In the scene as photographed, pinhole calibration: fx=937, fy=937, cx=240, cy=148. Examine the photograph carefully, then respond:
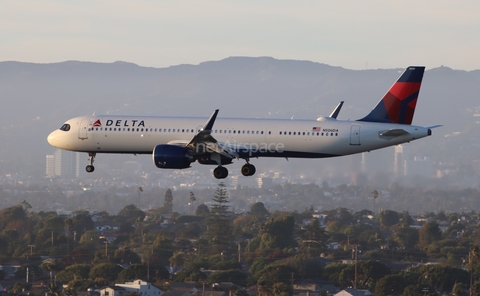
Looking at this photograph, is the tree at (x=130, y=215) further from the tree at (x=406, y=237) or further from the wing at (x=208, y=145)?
the wing at (x=208, y=145)

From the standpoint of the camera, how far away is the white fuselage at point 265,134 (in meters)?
63.5

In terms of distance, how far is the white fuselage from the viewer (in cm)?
6350

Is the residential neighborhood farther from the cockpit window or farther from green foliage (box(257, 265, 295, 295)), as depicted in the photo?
the cockpit window

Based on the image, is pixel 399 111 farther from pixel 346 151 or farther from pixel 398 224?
pixel 398 224

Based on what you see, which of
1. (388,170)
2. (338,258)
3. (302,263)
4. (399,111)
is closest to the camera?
(399,111)

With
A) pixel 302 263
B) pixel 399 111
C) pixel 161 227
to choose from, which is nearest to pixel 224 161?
pixel 399 111

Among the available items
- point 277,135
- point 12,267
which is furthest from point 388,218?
point 277,135

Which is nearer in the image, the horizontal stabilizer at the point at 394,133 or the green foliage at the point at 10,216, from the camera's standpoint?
the horizontal stabilizer at the point at 394,133

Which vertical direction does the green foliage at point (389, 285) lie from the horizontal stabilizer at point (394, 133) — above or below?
below

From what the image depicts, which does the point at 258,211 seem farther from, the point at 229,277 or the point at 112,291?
the point at 112,291

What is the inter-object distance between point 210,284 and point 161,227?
218 feet

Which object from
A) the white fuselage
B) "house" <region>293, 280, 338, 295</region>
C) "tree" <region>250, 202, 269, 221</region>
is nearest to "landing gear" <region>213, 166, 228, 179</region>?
the white fuselage

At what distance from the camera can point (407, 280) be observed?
103875mm

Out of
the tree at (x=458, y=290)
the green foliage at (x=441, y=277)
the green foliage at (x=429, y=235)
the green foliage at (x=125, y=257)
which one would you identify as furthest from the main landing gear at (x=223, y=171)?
the green foliage at (x=429, y=235)
